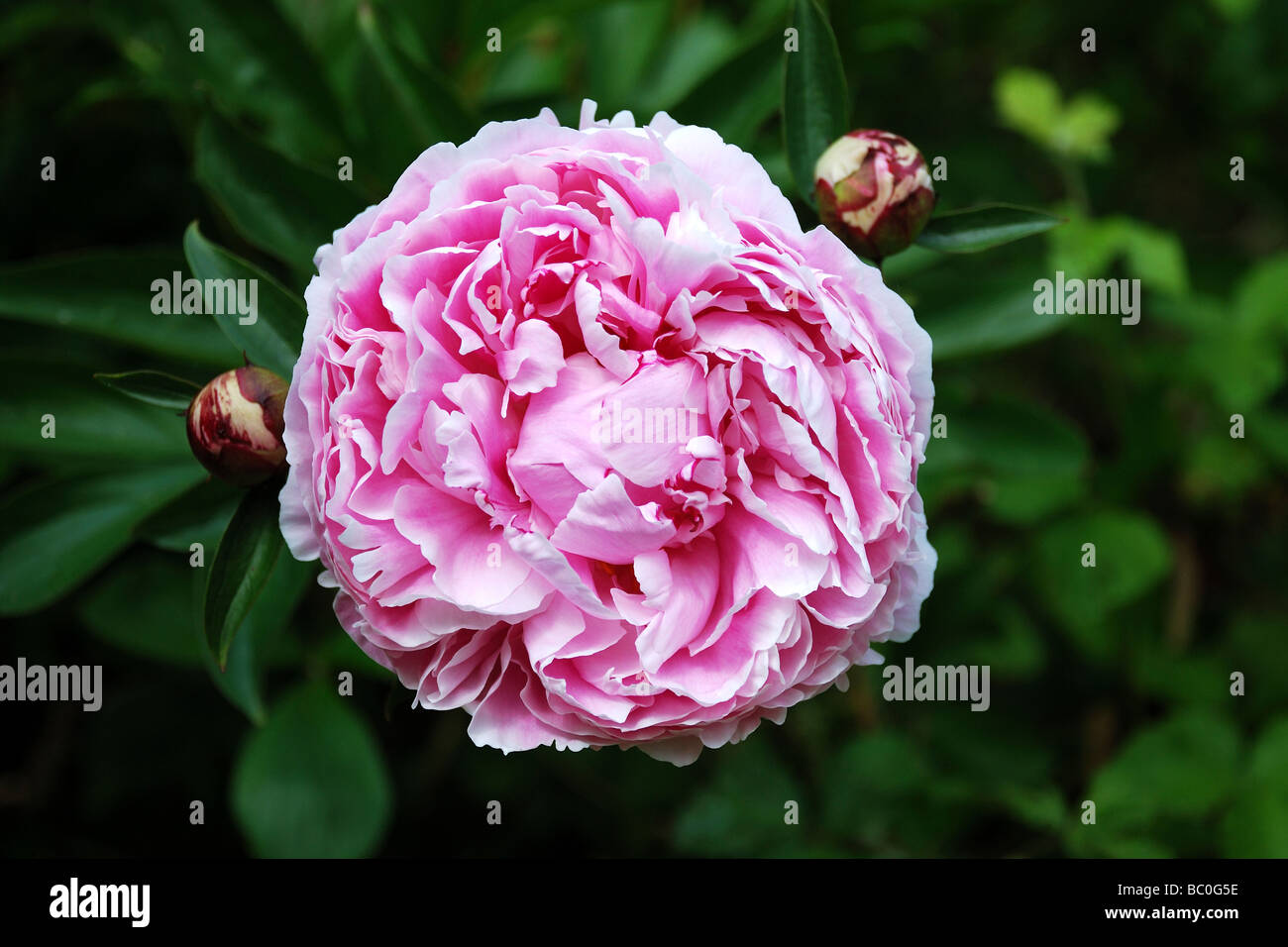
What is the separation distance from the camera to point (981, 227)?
103cm

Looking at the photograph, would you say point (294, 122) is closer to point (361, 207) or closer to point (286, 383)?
point (361, 207)

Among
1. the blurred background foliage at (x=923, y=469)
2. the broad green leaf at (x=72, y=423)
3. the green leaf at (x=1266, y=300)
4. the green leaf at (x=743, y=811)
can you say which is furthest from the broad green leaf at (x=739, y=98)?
the green leaf at (x=1266, y=300)

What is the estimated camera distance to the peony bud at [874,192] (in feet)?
A: 3.15

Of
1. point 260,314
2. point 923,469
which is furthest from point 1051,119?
point 260,314

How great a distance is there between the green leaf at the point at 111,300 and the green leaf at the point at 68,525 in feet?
0.48

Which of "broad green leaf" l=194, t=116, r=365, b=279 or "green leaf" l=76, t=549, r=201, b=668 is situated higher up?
"broad green leaf" l=194, t=116, r=365, b=279

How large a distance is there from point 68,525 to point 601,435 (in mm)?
742

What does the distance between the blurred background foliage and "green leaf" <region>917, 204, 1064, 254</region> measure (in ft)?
1.04

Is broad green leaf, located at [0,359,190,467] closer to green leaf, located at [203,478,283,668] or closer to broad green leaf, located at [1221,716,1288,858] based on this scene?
green leaf, located at [203,478,283,668]

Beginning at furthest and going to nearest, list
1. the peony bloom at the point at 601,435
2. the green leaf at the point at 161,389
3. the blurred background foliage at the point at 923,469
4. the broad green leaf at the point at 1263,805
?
the broad green leaf at the point at 1263,805, the blurred background foliage at the point at 923,469, the green leaf at the point at 161,389, the peony bloom at the point at 601,435

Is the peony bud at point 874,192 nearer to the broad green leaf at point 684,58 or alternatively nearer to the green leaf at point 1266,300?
the broad green leaf at point 684,58

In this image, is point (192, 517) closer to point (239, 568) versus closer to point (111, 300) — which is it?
point (239, 568)

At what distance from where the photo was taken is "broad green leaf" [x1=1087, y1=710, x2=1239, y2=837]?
178cm

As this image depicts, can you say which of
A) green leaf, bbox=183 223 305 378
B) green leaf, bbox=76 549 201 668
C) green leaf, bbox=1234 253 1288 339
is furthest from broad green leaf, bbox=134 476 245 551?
green leaf, bbox=1234 253 1288 339
